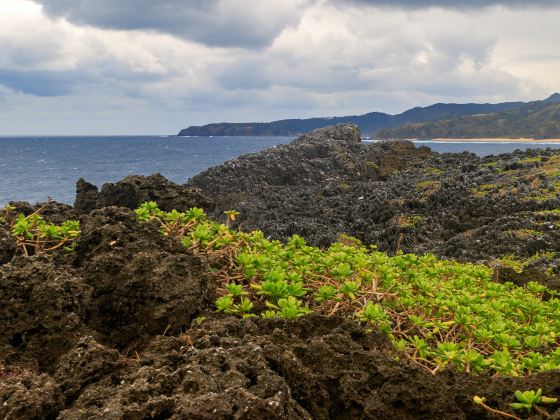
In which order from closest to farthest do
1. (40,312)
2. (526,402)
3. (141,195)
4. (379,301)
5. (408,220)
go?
(526,402) < (40,312) < (379,301) < (141,195) < (408,220)

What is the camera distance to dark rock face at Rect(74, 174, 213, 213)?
11.2 meters

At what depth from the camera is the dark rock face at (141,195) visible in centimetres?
1125

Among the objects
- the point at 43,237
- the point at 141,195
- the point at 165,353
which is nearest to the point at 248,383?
the point at 165,353

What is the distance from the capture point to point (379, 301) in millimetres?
5633

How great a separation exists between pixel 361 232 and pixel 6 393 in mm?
19869

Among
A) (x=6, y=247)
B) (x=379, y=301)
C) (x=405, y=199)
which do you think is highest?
(x=6, y=247)

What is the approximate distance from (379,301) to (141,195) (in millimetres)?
8750

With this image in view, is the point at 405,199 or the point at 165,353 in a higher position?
the point at 165,353

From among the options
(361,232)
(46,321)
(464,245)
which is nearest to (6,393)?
(46,321)

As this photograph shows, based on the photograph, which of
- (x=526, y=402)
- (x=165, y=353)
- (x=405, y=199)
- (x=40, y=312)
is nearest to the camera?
(x=526, y=402)

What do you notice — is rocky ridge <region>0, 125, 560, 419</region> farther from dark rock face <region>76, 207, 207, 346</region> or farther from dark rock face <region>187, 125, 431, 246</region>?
dark rock face <region>187, 125, 431, 246</region>

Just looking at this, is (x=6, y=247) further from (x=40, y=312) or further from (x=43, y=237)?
(x=40, y=312)

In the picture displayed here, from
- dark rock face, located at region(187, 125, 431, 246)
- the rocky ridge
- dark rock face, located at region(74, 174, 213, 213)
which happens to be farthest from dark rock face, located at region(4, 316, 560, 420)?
dark rock face, located at region(187, 125, 431, 246)

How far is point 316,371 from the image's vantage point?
3.63 meters
